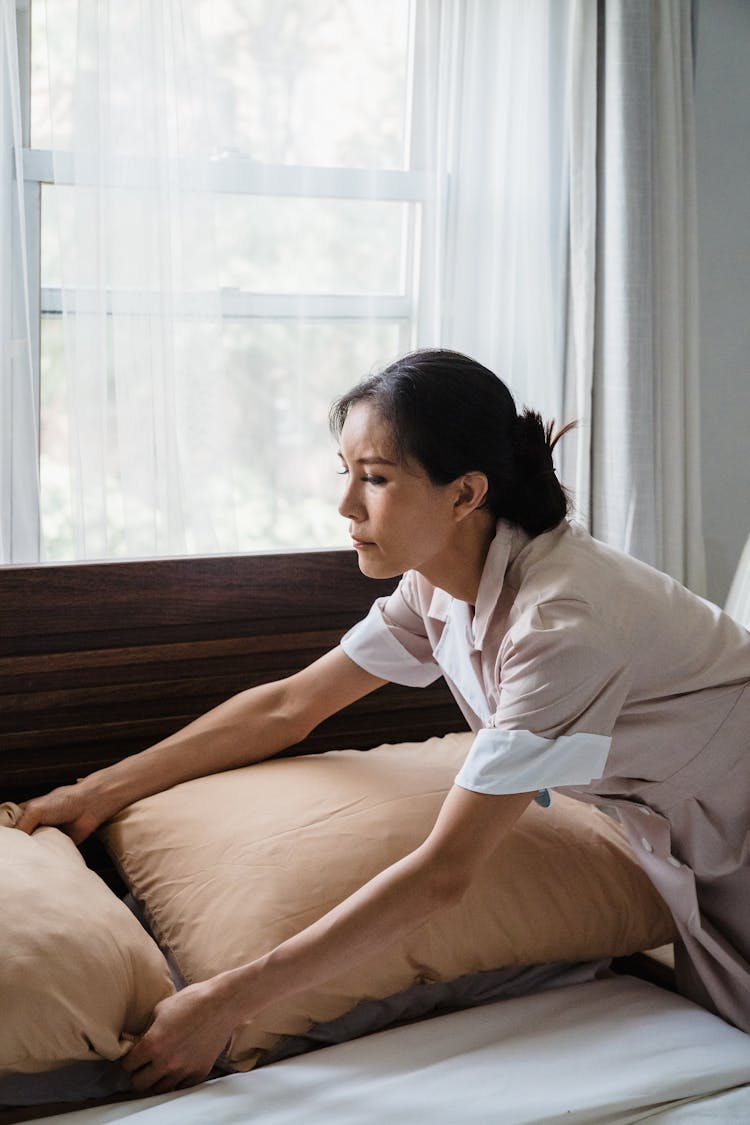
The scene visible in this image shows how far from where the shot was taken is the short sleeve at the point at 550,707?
4.01ft

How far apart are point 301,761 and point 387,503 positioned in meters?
0.47

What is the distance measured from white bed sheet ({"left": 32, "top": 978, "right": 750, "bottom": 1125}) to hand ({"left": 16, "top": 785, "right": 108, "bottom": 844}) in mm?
473

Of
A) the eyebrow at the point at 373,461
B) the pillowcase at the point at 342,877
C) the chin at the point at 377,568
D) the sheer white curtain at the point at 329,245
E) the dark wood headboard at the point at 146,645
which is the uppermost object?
the sheer white curtain at the point at 329,245

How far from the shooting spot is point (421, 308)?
2.24 meters

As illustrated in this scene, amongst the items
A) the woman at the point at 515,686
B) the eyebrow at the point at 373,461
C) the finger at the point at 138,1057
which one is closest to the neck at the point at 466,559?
the woman at the point at 515,686

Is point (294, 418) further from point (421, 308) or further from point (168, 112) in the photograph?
point (168, 112)

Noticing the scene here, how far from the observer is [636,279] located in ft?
7.32

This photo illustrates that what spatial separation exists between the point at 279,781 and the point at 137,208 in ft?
3.17

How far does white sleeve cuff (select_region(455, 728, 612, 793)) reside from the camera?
1217 millimetres

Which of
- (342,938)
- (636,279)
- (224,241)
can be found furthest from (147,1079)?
(636,279)

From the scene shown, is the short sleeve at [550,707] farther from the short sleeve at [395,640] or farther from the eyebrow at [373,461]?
the short sleeve at [395,640]

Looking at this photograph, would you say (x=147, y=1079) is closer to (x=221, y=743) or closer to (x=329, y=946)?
(x=329, y=946)

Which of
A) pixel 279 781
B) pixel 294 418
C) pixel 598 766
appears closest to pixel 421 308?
pixel 294 418

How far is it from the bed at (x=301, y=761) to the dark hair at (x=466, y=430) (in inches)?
21.8
